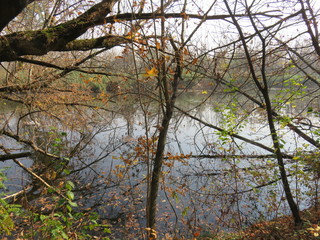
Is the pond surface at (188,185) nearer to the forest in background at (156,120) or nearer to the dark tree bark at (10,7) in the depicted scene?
the forest in background at (156,120)


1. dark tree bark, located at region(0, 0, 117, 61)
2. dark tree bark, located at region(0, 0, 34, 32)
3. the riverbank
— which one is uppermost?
dark tree bark, located at region(0, 0, 117, 61)

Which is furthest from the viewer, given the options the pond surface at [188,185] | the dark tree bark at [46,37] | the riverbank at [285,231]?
the pond surface at [188,185]

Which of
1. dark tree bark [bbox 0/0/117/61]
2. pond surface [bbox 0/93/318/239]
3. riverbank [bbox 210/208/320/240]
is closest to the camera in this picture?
riverbank [bbox 210/208/320/240]

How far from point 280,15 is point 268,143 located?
4.46 metres

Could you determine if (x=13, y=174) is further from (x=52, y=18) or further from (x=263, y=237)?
(x=263, y=237)

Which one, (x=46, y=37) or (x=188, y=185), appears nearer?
(x=46, y=37)

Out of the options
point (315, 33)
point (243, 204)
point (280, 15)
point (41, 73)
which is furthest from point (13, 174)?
point (315, 33)

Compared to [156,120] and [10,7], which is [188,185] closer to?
[156,120]

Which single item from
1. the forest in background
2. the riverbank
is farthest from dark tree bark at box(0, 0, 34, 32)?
the riverbank

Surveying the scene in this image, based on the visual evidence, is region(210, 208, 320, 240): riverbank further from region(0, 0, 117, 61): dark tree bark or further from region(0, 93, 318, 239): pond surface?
region(0, 0, 117, 61): dark tree bark

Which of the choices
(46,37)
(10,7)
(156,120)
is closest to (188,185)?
(156,120)

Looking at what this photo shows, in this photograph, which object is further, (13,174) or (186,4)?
(13,174)

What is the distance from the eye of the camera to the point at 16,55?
3.75m

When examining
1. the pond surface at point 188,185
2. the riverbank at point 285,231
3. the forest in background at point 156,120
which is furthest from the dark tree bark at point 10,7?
the riverbank at point 285,231
